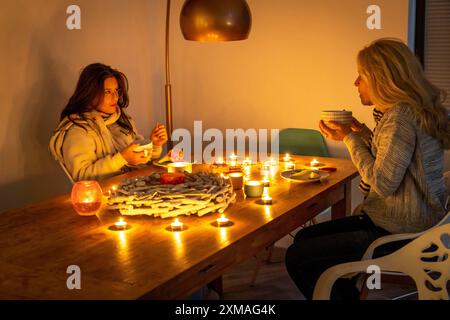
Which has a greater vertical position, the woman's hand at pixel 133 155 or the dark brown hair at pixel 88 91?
the dark brown hair at pixel 88 91

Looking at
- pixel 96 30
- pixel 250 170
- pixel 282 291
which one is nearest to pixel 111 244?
pixel 250 170

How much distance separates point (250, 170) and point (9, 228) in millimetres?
1168

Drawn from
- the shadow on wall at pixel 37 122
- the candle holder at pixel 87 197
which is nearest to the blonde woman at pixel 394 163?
the candle holder at pixel 87 197

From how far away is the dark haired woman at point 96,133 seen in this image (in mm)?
2885

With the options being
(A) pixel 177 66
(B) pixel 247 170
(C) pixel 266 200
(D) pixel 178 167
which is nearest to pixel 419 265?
(C) pixel 266 200

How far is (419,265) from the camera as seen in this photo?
2.06 metres

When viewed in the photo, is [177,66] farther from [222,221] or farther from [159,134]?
[222,221]

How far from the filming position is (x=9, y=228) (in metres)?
2.09

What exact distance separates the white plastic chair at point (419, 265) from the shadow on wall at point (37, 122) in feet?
5.77

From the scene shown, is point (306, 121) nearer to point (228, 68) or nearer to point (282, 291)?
point (228, 68)

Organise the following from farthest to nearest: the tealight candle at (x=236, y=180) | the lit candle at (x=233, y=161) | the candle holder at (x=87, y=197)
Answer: the lit candle at (x=233, y=161) → the tealight candle at (x=236, y=180) → the candle holder at (x=87, y=197)

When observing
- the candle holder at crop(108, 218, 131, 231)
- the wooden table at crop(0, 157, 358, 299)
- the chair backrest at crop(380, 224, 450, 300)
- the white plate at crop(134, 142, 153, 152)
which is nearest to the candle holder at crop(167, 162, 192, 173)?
the white plate at crop(134, 142, 153, 152)

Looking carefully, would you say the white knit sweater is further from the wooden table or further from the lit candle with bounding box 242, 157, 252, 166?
the lit candle with bounding box 242, 157, 252, 166

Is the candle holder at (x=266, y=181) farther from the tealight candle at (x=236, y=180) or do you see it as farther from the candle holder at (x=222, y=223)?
the candle holder at (x=222, y=223)
